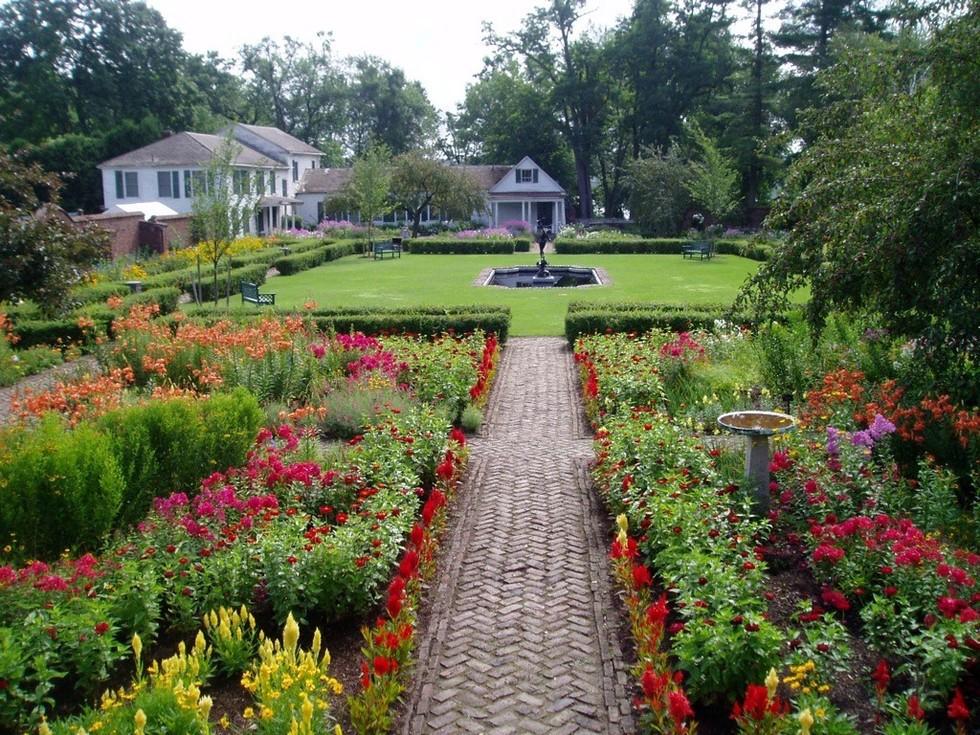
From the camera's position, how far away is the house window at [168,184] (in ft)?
147

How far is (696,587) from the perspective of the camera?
16.3 feet

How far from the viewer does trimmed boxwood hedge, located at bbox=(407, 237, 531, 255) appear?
40.8 m

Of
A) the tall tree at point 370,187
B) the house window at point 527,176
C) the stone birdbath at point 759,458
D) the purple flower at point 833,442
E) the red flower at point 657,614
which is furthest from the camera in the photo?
the house window at point 527,176

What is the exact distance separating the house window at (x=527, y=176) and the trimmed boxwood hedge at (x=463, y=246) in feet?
57.1

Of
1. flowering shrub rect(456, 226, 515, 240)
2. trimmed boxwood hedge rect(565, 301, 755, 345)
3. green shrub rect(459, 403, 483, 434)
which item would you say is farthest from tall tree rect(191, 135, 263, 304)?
flowering shrub rect(456, 226, 515, 240)

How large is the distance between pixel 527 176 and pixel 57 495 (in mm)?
53662

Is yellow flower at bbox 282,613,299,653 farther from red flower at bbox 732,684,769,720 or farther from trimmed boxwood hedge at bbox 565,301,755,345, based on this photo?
trimmed boxwood hedge at bbox 565,301,755,345

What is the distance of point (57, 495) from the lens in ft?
20.0

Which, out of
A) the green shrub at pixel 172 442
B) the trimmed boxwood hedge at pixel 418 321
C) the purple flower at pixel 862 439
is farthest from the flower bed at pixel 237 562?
the trimmed boxwood hedge at pixel 418 321

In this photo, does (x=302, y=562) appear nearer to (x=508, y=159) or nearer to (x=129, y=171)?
(x=129, y=171)

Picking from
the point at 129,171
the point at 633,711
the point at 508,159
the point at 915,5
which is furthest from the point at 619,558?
the point at 508,159

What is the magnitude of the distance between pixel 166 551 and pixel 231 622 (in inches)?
38.7

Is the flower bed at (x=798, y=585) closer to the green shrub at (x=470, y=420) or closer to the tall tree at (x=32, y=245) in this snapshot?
the green shrub at (x=470, y=420)

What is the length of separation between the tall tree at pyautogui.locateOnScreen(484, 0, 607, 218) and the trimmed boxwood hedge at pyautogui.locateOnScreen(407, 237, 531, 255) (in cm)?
1965
